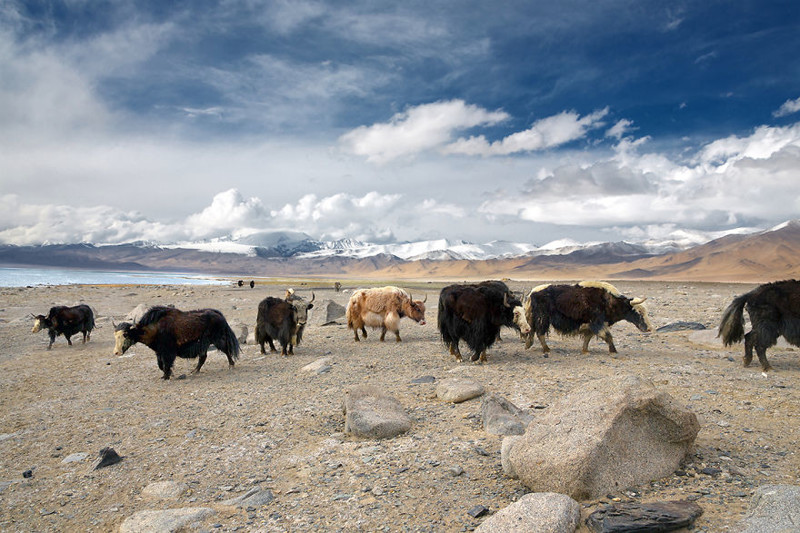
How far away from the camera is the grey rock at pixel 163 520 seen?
405 centimetres

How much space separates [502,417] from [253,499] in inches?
112

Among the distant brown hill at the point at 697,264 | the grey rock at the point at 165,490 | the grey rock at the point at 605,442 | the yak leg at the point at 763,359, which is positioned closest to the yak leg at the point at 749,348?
the yak leg at the point at 763,359

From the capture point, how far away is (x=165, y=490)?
16.1 ft

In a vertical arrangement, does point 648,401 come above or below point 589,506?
above

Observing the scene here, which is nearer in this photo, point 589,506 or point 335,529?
point 589,506

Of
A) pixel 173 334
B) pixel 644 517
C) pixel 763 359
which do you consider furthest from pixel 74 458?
pixel 763 359

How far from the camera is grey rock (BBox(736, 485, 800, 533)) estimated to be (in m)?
2.96

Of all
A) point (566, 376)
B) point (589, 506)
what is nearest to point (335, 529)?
point (589, 506)

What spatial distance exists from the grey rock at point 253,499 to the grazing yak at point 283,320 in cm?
736

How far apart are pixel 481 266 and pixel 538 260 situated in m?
21.6

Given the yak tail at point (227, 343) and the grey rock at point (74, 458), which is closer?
the grey rock at point (74, 458)

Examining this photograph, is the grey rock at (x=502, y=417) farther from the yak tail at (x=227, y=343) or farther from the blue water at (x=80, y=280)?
the blue water at (x=80, y=280)

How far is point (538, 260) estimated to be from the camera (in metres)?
156

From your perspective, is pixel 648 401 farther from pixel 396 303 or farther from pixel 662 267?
pixel 662 267
